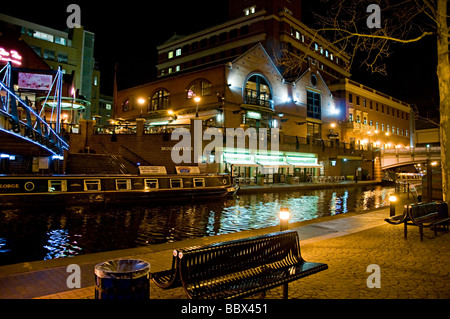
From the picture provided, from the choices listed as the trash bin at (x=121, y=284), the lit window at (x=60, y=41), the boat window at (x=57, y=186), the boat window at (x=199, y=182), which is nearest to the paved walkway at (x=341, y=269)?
the trash bin at (x=121, y=284)

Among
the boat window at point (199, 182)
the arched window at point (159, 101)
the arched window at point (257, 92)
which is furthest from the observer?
the arched window at point (159, 101)

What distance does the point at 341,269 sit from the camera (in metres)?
5.98

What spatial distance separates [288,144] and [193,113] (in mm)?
12058

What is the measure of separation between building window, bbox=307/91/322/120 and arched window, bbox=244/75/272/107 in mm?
9956

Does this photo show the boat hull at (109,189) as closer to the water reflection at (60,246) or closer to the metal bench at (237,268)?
the water reflection at (60,246)

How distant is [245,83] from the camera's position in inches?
1511

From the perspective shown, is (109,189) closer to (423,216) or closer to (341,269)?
(341,269)

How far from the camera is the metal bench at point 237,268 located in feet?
12.8

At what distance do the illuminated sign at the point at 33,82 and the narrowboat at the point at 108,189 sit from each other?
570 inches

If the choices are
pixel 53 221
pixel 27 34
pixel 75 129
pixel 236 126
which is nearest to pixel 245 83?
pixel 236 126

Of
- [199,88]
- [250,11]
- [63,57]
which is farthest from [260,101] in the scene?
[63,57]

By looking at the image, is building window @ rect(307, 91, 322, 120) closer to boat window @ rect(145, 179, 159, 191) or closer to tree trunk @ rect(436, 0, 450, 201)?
boat window @ rect(145, 179, 159, 191)

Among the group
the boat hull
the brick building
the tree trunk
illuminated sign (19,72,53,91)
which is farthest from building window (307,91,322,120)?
the tree trunk

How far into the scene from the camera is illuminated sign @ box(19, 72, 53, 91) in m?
27.4
